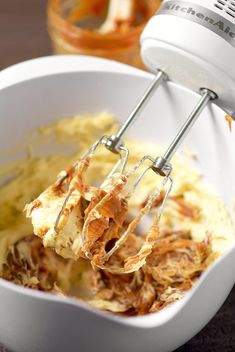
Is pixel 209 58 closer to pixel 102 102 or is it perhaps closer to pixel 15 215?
pixel 102 102

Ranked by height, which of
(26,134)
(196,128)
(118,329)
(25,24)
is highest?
(25,24)

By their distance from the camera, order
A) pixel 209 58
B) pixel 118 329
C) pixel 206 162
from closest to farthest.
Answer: pixel 118 329, pixel 209 58, pixel 206 162

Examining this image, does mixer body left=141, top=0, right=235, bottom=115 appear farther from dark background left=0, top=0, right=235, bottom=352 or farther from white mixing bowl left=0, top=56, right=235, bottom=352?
dark background left=0, top=0, right=235, bottom=352

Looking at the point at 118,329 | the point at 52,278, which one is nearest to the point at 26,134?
the point at 52,278

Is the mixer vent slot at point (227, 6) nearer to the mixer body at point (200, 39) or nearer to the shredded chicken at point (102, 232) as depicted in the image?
the mixer body at point (200, 39)

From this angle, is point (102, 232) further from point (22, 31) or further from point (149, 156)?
point (22, 31)

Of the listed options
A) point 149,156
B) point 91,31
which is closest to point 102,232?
point 149,156

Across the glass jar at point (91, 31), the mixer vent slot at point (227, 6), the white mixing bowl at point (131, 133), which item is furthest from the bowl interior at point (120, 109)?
the glass jar at point (91, 31)
